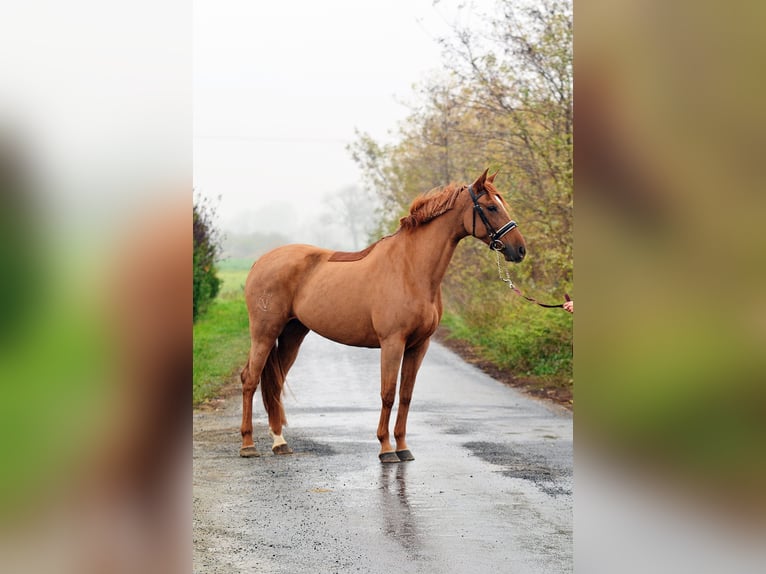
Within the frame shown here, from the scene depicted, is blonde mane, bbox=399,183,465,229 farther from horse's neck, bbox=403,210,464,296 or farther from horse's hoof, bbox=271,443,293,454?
horse's hoof, bbox=271,443,293,454

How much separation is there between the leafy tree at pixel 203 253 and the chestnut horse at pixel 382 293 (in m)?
6.83

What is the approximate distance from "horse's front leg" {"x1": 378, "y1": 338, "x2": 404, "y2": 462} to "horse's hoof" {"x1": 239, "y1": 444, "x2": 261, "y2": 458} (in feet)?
2.90

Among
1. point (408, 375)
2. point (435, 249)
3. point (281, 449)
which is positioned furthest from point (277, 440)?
point (435, 249)

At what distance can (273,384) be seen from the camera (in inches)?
261

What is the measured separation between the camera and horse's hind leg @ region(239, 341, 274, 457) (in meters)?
6.39

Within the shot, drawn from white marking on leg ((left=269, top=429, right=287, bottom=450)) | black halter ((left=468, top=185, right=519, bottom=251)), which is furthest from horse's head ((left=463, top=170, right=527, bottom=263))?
white marking on leg ((left=269, top=429, right=287, bottom=450))

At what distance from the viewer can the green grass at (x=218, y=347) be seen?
967cm

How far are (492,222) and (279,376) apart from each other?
187 centimetres

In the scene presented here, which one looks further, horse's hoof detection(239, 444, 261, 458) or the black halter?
horse's hoof detection(239, 444, 261, 458)
